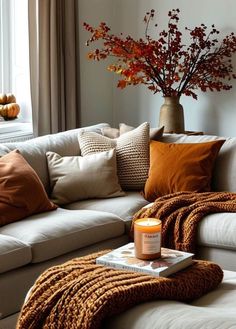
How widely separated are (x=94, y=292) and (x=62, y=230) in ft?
3.90

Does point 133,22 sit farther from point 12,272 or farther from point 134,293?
point 134,293

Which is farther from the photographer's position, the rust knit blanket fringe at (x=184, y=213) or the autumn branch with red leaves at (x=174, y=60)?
the autumn branch with red leaves at (x=174, y=60)

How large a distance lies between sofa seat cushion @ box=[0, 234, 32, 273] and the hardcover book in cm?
70

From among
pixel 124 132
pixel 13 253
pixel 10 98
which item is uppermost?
pixel 10 98

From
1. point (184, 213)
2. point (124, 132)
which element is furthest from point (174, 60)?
point (184, 213)

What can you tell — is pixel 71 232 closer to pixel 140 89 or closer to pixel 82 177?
pixel 82 177

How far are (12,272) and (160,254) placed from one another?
A: 91 centimetres

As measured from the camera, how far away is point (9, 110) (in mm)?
4715

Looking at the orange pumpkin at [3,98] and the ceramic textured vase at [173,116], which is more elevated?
the orange pumpkin at [3,98]

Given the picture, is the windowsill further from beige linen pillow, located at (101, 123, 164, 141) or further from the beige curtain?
beige linen pillow, located at (101, 123, 164, 141)

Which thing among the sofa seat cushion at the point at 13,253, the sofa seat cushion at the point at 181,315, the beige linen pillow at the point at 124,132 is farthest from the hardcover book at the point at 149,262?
the beige linen pillow at the point at 124,132

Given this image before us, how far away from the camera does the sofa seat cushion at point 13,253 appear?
2855mm

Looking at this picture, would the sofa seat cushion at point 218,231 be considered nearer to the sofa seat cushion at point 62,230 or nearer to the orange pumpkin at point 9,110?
the sofa seat cushion at point 62,230

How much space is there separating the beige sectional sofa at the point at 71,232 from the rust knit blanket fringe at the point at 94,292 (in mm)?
736
